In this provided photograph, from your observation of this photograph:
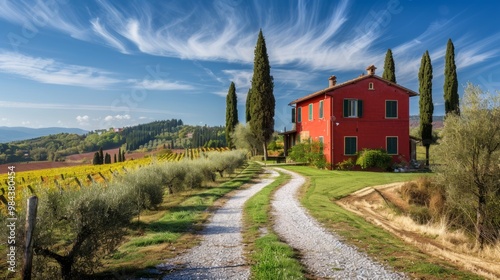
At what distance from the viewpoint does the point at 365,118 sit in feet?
88.1

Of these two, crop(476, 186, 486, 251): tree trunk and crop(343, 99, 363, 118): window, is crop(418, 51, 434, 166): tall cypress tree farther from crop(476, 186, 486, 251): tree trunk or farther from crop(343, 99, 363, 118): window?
crop(476, 186, 486, 251): tree trunk

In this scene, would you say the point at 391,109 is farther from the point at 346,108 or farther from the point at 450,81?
the point at 450,81

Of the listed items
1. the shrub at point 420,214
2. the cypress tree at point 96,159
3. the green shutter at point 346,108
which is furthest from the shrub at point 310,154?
the cypress tree at point 96,159

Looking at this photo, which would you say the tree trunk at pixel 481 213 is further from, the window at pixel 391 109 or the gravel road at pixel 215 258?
the window at pixel 391 109

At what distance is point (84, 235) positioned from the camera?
606 centimetres

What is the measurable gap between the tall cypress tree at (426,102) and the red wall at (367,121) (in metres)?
6.12

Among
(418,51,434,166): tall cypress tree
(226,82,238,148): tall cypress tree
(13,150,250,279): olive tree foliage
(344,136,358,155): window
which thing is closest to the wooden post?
(13,150,250,279): olive tree foliage

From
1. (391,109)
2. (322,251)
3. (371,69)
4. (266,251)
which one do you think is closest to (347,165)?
(391,109)

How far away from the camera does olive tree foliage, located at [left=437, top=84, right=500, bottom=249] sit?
11219 millimetres

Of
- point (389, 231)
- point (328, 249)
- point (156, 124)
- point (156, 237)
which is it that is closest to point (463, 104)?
point (389, 231)

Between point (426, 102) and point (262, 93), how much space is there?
17.0 m

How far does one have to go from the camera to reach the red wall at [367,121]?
86.6ft

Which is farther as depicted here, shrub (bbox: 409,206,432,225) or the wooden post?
shrub (bbox: 409,206,432,225)

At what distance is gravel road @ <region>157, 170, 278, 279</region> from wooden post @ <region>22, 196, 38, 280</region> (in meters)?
2.19
